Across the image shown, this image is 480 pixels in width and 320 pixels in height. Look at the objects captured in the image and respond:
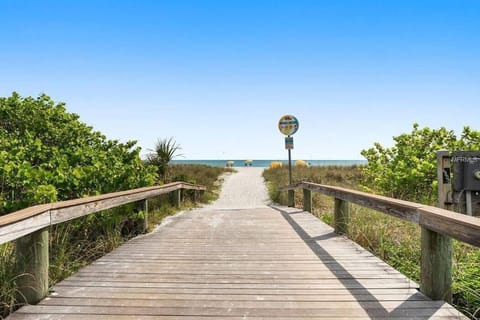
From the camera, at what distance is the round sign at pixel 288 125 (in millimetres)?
11789

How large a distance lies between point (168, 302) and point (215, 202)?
1084cm

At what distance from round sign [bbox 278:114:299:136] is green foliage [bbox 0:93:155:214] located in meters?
5.91

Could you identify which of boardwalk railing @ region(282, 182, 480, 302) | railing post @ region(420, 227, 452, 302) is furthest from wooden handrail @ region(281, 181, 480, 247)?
railing post @ region(420, 227, 452, 302)

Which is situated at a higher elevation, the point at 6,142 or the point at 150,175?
the point at 6,142

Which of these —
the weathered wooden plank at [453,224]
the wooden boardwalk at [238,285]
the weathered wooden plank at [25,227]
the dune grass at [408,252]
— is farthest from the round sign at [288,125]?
the weathered wooden plank at [25,227]

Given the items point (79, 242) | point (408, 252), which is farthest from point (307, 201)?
point (79, 242)

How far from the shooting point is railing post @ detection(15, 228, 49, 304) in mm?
2586

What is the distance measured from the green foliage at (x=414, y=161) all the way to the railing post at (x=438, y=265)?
5583mm

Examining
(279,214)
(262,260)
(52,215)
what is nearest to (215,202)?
(279,214)

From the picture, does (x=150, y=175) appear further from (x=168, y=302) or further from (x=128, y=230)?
(x=168, y=302)

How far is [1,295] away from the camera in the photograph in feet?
8.40

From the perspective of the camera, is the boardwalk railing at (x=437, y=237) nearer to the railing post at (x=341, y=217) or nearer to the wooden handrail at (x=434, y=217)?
the wooden handrail at (x=434, y=217)

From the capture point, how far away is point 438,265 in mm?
2617

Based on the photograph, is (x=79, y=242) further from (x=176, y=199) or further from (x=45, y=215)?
(x=176, y=199)
